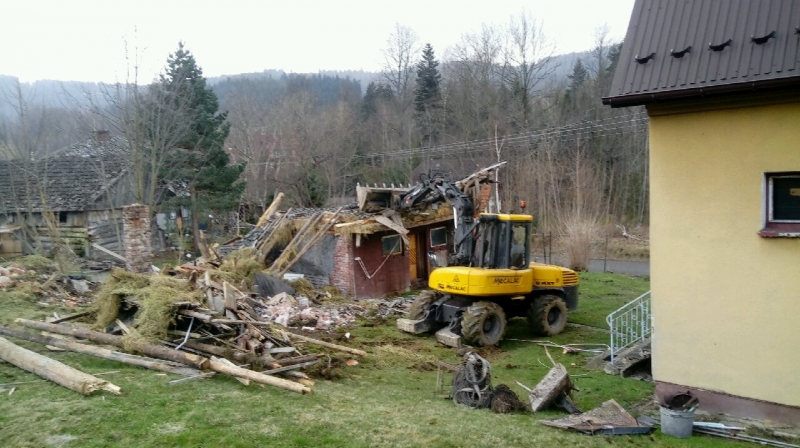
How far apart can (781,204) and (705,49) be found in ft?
7.53

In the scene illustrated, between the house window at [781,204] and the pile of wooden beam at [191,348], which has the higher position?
→ the house window at [781,204]

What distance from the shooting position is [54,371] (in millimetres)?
8172

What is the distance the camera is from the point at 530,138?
41.1 metres

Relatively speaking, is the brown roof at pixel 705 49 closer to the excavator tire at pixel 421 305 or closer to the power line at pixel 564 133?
the excavator tire at pixel 421 305

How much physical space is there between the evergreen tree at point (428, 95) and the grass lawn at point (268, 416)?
41.3m

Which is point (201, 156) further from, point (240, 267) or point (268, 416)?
point (268, 416)

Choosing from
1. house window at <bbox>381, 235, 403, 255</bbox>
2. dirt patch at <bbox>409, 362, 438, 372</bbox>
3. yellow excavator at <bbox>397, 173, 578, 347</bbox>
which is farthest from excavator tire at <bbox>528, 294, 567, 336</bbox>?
house window at <bbox>381, 235, 403, 255</bbox>

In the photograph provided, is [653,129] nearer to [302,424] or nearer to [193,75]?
[302,424]

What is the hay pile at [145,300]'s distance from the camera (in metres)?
10.2

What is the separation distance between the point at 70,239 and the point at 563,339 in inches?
953


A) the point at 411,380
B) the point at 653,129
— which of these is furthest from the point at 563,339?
the point at 653,129

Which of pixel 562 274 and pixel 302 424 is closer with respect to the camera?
pixel 302 424

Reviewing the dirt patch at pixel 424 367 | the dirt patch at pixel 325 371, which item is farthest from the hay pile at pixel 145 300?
the dirt patch at pixel 424 367

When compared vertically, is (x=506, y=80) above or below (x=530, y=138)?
above
